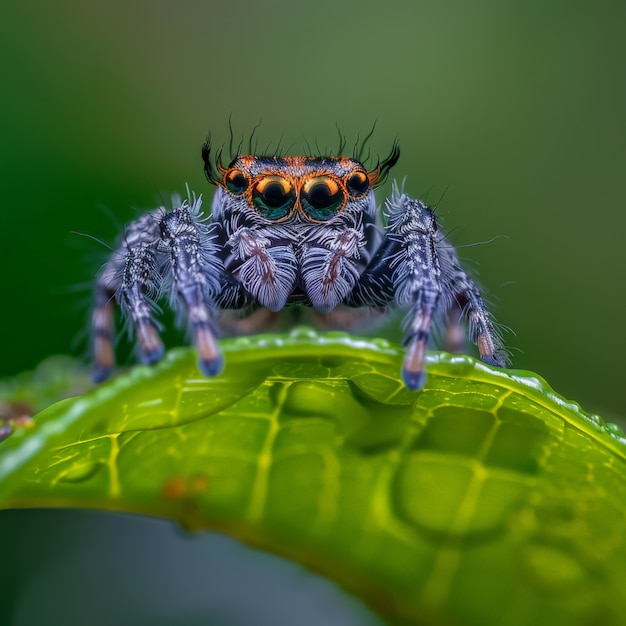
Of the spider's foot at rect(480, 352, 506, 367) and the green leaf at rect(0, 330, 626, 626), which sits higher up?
the green leaf at rect(0, 330, 626, 626)

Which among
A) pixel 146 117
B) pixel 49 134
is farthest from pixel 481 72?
pixel 49 134

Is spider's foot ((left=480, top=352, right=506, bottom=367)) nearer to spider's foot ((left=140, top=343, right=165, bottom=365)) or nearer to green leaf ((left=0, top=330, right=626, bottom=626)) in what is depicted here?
spider's foot ((left=140, top=343, right=165, bottom=365))

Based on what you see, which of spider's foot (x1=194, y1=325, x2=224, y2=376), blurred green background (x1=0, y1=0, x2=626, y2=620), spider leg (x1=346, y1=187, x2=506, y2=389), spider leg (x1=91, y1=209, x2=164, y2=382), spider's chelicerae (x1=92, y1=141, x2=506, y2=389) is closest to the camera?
spider's foot (x1=194, y1=325, x2=224, y2=376)

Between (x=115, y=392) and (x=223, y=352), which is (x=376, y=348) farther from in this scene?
(x=115, y=392)

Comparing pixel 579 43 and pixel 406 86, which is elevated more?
pixel 579 43

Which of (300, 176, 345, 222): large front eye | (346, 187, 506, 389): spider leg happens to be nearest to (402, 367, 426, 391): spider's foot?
(346, 187, 506, 389): spider leg

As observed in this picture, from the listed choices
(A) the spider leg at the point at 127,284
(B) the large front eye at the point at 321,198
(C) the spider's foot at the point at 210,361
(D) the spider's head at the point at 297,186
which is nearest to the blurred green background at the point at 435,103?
(A) the spider leg at the point at 127,284
